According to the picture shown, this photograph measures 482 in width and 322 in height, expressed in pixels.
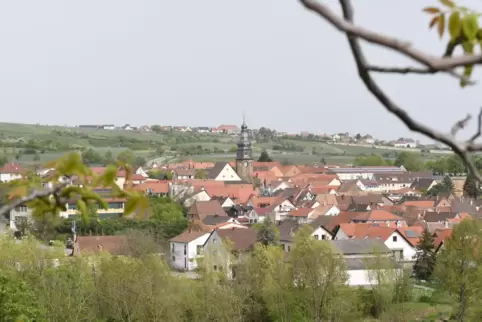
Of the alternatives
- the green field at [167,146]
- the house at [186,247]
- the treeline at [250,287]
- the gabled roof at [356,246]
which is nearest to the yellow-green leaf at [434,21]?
the treeline at [250,287]

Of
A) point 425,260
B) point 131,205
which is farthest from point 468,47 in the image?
point 425,260

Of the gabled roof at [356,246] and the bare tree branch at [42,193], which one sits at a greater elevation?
the bare tree branch at [42,193]

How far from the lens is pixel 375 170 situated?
102250 millimetres

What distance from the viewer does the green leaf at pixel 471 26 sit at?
1.89 metres

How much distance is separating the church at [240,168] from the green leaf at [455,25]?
78.2 metres

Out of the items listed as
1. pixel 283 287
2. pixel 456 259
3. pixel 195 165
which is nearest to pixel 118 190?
pixel 283 287

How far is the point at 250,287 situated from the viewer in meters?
28.2

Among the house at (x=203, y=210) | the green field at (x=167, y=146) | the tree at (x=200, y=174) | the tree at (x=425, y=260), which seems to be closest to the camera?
the tree at (x=425, y=260)

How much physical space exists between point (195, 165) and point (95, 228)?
4968 centimetres

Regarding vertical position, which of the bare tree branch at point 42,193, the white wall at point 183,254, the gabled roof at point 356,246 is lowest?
the white wall at point 183,254

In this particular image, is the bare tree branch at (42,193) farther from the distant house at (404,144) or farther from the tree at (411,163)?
the distant house at (404,144)

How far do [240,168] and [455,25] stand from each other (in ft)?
264

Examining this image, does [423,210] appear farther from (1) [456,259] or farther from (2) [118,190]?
(2) [118,190]

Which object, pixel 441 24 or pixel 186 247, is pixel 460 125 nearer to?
pixel 441 24
